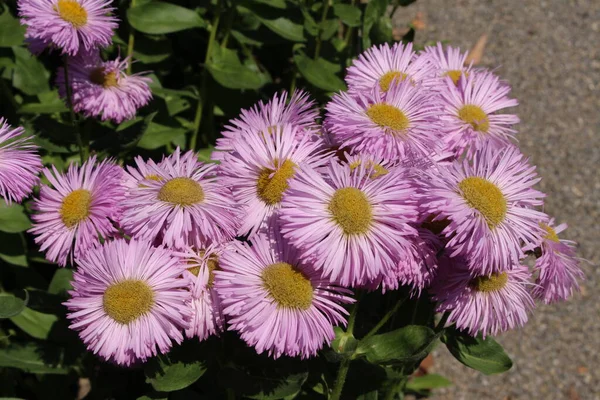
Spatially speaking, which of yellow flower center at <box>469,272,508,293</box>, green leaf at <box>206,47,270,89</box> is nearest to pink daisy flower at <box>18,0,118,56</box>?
green leaf at <box>206,47,270,89</box>

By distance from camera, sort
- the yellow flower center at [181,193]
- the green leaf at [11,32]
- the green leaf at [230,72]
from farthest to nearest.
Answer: the green leaf at [230,72] < the green leaf at [11,32] < the yellow flower center at [181,193]

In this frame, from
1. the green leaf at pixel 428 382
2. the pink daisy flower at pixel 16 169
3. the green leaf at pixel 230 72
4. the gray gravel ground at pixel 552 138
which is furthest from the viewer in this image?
the gray gravel ground at pixel 552 138

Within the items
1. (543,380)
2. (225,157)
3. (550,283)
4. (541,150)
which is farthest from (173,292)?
(541,150)

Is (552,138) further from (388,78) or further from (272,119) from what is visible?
(272,119)

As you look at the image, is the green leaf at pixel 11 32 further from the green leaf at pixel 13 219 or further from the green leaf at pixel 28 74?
the green leaf at pixel 13 219

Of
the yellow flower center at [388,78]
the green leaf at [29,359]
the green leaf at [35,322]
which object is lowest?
the green leaf at [29,359]

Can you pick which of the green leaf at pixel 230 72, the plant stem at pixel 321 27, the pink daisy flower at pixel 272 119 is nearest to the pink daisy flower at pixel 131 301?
the pink daisy flower at pixel 272 119
